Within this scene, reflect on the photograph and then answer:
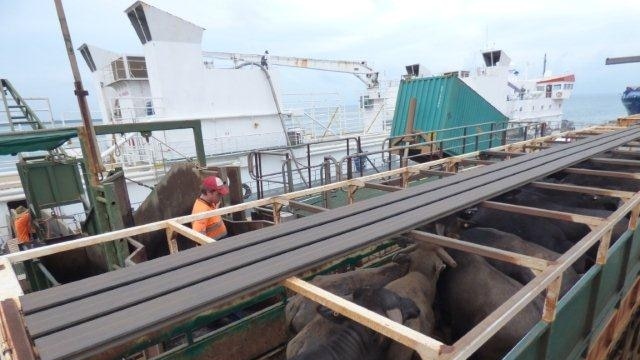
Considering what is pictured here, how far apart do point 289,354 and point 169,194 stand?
3.15 meters

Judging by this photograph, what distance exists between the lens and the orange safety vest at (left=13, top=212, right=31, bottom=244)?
22.4ft

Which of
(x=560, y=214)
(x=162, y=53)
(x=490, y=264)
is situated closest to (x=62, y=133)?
(x=490, y=264)

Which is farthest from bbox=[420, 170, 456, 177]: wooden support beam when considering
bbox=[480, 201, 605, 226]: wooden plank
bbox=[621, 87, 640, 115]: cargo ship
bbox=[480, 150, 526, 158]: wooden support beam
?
bbox=[621, 87, 640, 115]: cargo ship

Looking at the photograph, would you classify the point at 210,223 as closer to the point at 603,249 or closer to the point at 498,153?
the point at 603,249

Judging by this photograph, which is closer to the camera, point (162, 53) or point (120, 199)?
point (120, 199)

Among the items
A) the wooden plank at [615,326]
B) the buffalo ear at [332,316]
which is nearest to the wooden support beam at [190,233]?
the buffalo ear at [332,316]

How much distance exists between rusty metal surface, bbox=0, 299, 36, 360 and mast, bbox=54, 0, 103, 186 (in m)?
2.93

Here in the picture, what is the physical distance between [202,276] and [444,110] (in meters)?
9.67

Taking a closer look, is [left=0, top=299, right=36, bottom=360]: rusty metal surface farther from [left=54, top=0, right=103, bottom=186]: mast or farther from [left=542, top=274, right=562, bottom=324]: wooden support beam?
[left=54, top=0, right=103, bottom=186]: mast

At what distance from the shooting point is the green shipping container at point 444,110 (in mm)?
10234

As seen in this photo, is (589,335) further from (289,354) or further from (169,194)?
(169,194)

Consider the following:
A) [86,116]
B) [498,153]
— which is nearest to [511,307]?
[86,116]

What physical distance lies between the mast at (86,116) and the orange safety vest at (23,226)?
4.06 metres

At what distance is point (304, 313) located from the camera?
281 centimetres
